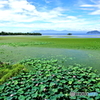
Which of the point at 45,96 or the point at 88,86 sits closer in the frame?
the point at 45,96

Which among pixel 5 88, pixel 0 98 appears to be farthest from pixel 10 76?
pixel 0 98

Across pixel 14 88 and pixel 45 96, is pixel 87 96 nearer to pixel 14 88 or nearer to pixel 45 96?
pixel 45 96

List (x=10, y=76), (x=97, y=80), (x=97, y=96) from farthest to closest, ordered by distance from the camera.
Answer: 1. (x=10, y=76)
2. (x=97, y=80)
3. (x=97, y=96)

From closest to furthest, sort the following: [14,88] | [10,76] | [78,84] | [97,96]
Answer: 1. [97,96]
2. [14,88]
3. [78,84]
4. [10,76]

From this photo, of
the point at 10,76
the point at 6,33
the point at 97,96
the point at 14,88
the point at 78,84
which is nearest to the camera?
the point at 97,96

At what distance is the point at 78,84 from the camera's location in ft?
8.74

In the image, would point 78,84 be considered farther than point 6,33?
No

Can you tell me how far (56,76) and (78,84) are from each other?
2.17 ft

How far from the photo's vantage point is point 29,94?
2225 mm

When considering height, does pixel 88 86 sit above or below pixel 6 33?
below

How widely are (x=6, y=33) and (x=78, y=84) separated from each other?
4689 centimetres

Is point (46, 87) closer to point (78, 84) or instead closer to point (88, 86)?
point (78, 84)

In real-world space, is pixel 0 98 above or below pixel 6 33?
below

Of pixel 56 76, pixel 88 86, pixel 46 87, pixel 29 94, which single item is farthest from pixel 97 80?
pixel 29 94
